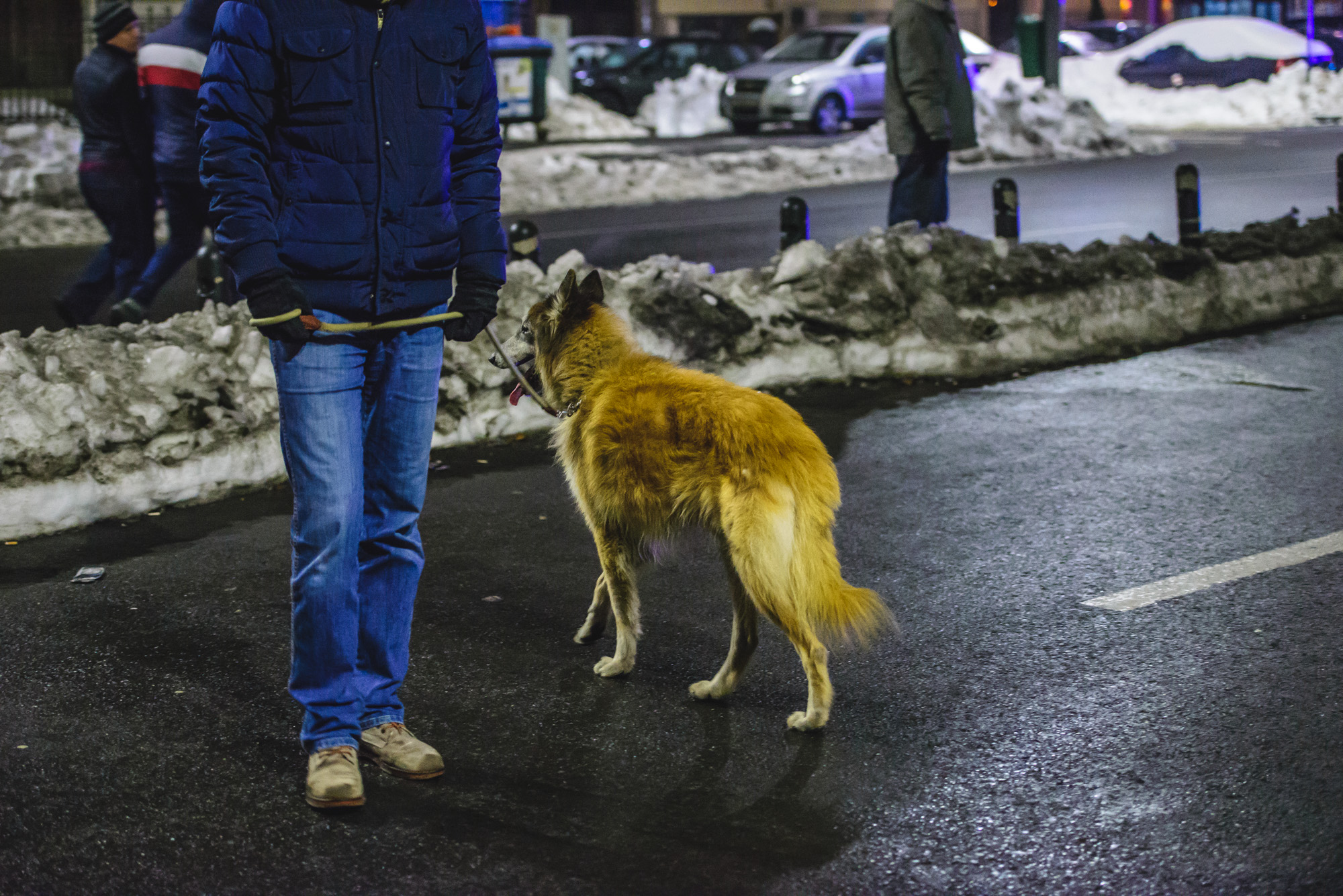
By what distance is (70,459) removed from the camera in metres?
5.90

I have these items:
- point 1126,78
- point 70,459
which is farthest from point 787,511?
point 1126,78

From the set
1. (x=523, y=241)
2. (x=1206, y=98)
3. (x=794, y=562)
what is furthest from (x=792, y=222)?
(x=1206, y=98)

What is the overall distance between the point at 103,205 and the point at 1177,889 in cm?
788

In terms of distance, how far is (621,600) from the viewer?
4246 millimetres

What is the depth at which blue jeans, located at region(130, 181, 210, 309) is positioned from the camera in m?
8.23

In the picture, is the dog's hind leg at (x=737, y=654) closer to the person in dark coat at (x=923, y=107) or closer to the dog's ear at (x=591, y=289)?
the dog's ear at (x=591, y=289)

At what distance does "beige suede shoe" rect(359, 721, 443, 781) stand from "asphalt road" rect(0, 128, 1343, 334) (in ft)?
22.7

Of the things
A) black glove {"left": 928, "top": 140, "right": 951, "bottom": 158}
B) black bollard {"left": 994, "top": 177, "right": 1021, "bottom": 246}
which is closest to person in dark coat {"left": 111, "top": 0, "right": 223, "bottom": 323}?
black glove {"left": 928, "top": 140, "right": 951, "bottom": 158}

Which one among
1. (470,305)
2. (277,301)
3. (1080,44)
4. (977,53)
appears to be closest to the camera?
(277,301)

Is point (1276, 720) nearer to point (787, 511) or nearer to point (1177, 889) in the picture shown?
point (1177, 889)

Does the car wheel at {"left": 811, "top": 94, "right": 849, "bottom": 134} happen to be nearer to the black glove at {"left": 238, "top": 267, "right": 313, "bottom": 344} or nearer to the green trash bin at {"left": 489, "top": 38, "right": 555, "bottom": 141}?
the green trash bin at {"left": 489, "top": 38, "right": 555, "bottom": 141}

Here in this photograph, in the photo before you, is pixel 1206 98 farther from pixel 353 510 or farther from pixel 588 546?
pixel 353 510

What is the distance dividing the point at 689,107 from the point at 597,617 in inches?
953

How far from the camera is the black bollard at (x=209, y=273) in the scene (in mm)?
8180
